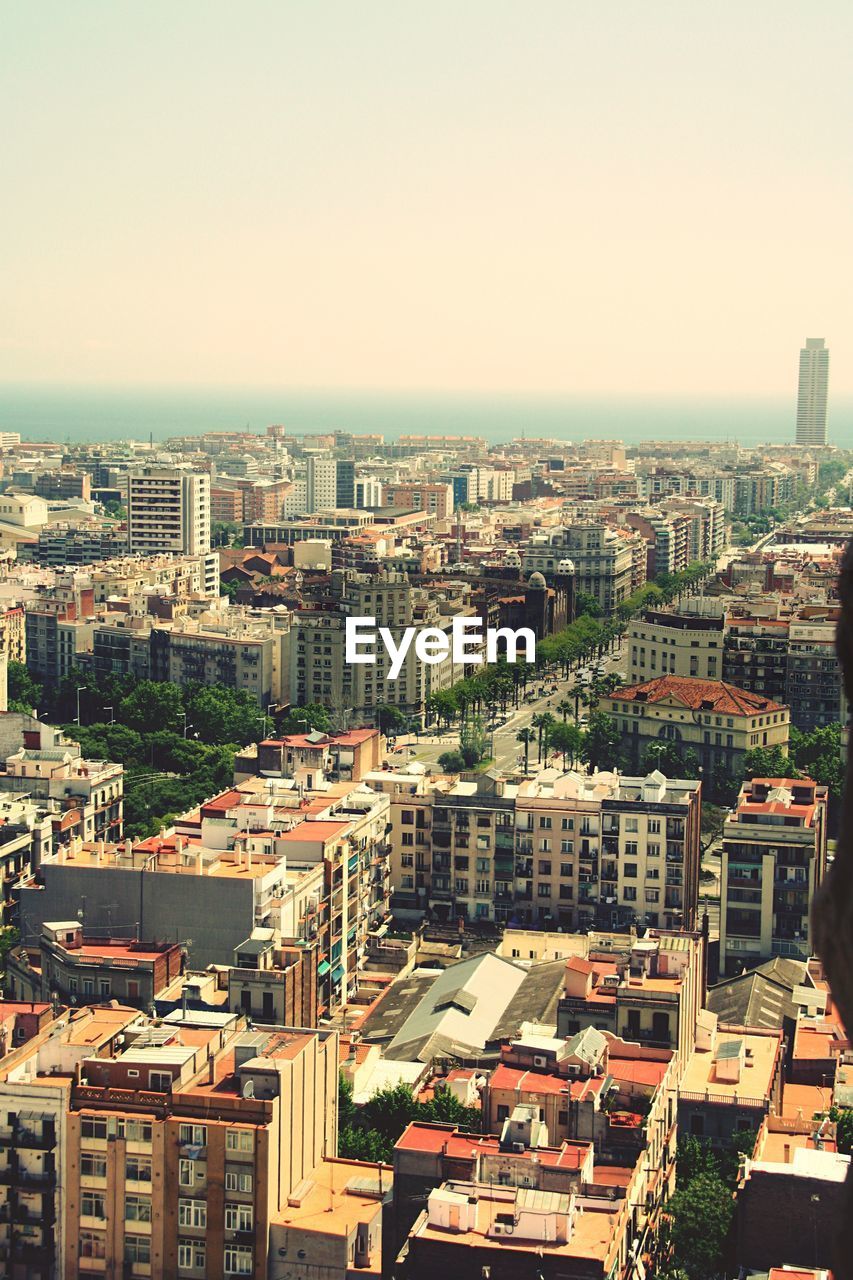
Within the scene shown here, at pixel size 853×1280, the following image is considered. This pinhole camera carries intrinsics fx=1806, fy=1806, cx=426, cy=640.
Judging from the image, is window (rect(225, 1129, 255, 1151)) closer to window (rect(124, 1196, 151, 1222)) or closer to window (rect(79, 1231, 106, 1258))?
window (rect(124, 1196, 151, 1222))

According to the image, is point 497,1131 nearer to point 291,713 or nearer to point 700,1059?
point 700,1059

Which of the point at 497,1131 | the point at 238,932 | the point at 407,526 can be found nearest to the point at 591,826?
→ the point at 238,932

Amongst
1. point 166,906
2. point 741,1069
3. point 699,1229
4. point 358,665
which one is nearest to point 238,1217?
point 699,1229

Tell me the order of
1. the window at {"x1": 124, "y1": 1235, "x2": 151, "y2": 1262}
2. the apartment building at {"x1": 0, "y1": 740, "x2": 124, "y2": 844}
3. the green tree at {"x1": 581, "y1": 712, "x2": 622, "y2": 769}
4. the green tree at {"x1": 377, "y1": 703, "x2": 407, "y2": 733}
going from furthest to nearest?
the green tree at {"x1": 377, "y1": 703, "x2": 407, "y2": 733}
the green tree at {"x1": 581, "y1": 712, "x2": 622, "y2": 769}
the apartment building at {"x1": 0, "y1": 740, "x2": 124, "y2": 844}
the window at {"x1": 124, "y1": 1235, "x2": 151, "y2": 1262}

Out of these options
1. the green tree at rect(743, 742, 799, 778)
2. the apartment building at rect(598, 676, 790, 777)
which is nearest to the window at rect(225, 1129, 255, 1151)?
the green tree at rect(743, 742, 799, 778)

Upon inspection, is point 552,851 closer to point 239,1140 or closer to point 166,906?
point 166,906

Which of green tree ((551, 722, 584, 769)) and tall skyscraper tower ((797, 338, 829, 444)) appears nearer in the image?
green tree ((551, 722, 584, 769))

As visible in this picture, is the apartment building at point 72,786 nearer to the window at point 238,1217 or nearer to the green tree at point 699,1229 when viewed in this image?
the window at point 238,1217
